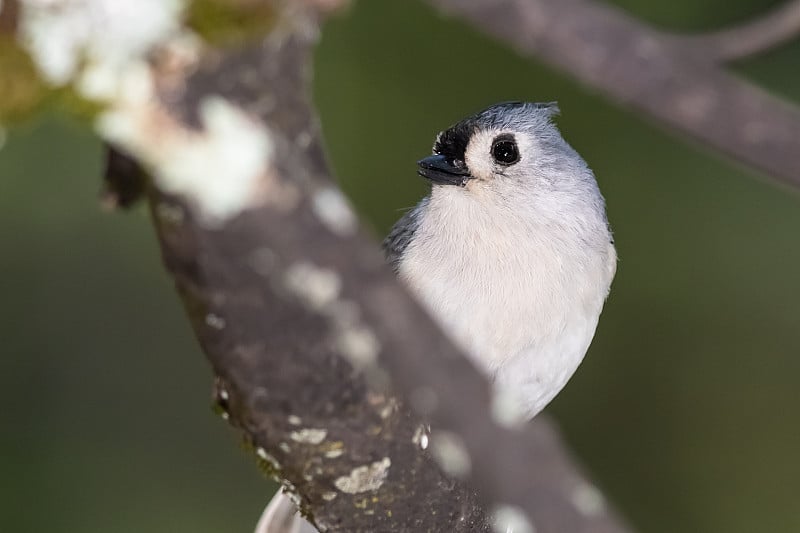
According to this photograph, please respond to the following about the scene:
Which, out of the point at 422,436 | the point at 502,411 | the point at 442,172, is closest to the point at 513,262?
the point at 442,172

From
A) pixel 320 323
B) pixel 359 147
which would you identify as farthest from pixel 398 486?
pixel 359 147

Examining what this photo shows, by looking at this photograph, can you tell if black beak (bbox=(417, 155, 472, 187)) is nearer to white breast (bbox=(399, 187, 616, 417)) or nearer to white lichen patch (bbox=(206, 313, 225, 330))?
white breast (bbox=(399, 187, 616, 417))

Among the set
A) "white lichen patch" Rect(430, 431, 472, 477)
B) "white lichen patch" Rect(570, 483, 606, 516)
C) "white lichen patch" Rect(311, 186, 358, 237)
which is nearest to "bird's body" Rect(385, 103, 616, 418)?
"white lichen patch" Rect(430, 431, 472, 477)

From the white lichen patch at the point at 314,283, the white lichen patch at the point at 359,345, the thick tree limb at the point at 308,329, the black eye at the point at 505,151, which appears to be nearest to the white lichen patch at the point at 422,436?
the thick tree limb at the point at 308,329

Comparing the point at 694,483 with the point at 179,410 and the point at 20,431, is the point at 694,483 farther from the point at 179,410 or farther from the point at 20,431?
the point at 20,431

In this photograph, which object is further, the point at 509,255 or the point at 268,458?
the point at 509,255

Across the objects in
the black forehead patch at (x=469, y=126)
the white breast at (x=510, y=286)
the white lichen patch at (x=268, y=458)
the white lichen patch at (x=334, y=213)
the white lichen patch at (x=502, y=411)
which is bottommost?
the white lichen patch at (x=502, y=411)

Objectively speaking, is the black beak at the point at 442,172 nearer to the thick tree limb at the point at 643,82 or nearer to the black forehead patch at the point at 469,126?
the black forehead patch at the point at 469,126

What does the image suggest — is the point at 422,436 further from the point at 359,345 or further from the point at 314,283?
the point at 314,283
